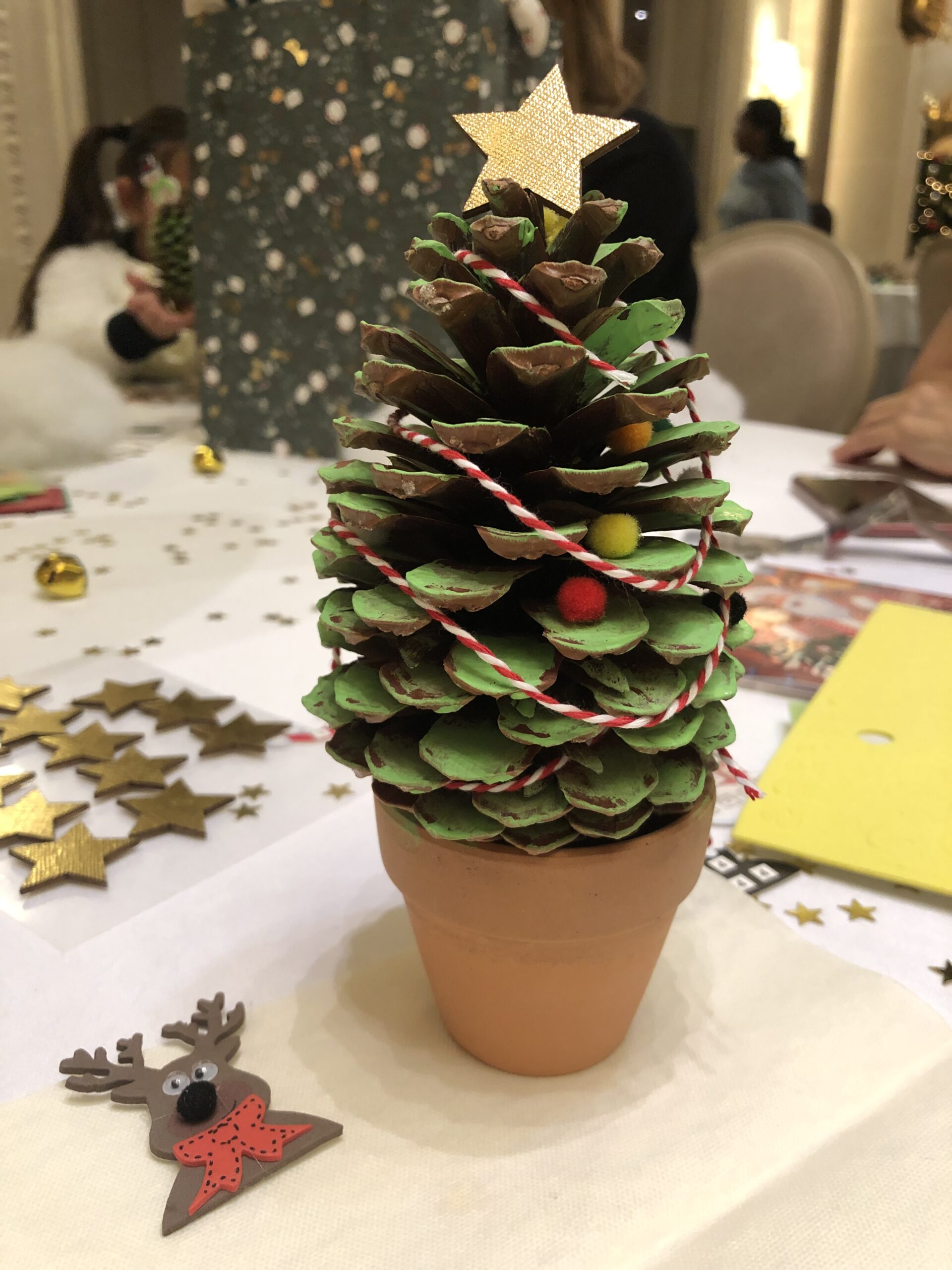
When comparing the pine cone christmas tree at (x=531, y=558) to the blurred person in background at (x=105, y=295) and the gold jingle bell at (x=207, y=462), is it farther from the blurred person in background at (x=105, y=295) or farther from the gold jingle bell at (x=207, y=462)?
the blurred person in background at (x=105, y=295)

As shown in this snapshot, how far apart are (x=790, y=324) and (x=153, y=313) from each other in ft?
3.71

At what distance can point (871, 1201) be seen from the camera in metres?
0.31

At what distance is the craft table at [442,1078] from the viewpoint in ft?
0.98

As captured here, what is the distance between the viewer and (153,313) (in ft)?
5.04

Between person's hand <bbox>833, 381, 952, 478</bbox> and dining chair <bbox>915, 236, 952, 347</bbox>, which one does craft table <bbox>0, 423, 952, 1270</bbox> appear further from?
dining chair <bbox>915, 236, 952, 347</bbox>

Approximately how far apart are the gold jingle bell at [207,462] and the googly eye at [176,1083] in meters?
1.02

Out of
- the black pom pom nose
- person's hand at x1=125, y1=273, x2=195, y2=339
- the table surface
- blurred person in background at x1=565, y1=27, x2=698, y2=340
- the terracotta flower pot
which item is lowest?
the table surface

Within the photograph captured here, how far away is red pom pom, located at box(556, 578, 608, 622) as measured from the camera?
0.31 meters

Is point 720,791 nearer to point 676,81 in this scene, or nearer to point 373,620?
point 373,620

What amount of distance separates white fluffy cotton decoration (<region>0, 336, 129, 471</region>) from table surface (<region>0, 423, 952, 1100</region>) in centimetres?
5

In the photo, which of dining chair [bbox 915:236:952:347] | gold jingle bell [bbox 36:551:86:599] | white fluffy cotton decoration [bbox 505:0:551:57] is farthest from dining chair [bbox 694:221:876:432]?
gold jingle bell [bbox 36:551:86:599]

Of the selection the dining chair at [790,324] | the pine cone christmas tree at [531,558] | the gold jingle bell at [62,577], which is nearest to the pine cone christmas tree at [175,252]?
the gold jingle bell at [62,577]

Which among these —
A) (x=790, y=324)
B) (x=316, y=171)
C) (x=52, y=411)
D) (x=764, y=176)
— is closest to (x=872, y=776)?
(x=316, y=171)

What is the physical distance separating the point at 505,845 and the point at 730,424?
174mm
